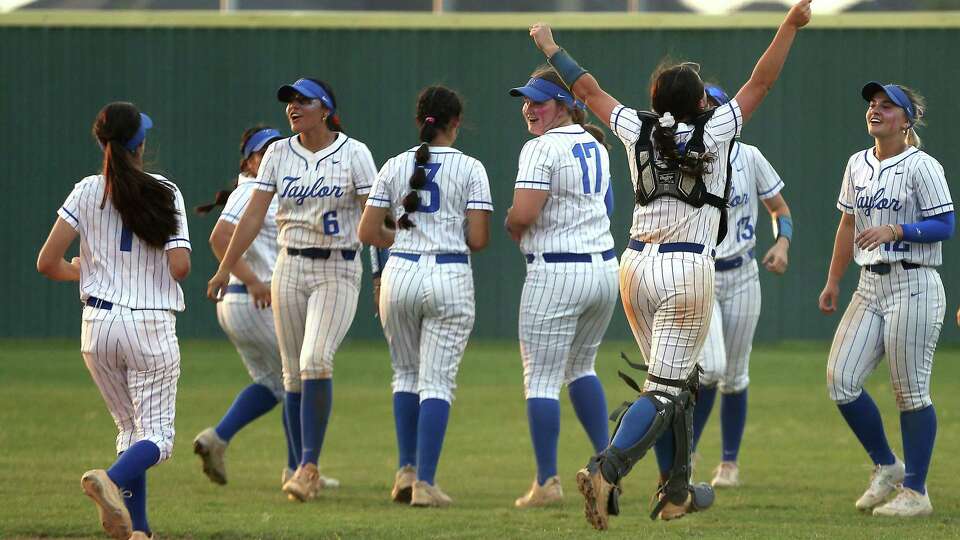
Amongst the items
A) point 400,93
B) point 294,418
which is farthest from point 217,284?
point 400,93

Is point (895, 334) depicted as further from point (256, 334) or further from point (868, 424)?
point (256, 334)

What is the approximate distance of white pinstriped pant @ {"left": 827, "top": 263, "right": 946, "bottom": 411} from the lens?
696cm

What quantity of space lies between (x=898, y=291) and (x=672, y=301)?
66.8 inches

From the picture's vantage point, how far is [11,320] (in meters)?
17.1

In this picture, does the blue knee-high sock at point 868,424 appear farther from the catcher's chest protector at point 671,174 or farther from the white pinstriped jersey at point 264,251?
the white pinstriped jersey at point 264,251

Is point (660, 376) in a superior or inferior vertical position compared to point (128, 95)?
inferior

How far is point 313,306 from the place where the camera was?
25.2 ft

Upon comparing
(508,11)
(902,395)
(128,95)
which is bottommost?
(902,395)

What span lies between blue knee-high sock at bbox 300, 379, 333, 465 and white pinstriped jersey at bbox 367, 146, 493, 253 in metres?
0.89

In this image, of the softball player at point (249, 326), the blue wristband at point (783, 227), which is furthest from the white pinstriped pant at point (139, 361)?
the blue wristband at point (783, 227)

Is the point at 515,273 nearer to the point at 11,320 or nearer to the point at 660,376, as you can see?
the point at 11,320

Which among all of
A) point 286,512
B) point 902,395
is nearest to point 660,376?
point 902,395

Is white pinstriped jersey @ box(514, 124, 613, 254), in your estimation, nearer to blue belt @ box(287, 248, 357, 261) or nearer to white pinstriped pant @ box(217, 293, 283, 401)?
blue belt @ box(287, 248, 357, 261)

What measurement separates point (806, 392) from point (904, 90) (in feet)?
20.5
